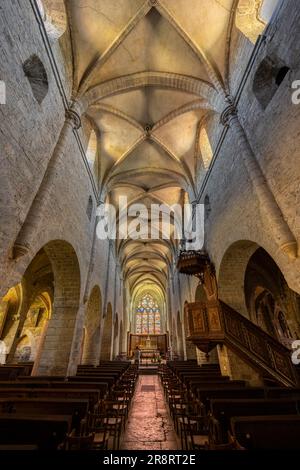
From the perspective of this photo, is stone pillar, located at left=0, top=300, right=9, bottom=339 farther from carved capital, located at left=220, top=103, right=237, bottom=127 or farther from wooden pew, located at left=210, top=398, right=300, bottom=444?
carved capital, located at left=220, top=103, right=237, bottom=127

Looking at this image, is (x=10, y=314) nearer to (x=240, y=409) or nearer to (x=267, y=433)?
(x=240, y=409)

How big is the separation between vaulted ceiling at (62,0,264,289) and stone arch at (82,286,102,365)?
6.50m

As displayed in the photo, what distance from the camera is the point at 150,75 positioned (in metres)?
9.48

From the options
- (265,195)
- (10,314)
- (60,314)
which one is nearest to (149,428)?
(60,314)

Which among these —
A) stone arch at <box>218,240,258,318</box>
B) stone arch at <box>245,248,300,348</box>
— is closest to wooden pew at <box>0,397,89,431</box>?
stone arch at <box>218,240,258,318</box>

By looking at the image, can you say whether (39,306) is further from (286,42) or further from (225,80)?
(286,42)

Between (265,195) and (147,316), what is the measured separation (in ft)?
113

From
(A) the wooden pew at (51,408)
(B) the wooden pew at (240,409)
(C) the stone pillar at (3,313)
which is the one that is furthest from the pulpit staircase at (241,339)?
(C) the stone pillar at (3,313)

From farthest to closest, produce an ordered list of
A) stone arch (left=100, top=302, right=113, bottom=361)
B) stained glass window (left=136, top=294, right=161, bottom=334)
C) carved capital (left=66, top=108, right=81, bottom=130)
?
stained glass window (left=136, top=294, right=161, bottom=334) → stone arch (left=100, top=302, right=113, bottom=361) → carved capital (left=66, top=108, right=81, bottom=130)

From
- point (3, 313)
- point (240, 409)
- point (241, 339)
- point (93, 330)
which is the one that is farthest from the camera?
point (3, 313)

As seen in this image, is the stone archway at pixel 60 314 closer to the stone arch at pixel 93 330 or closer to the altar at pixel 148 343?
the stone arch at pixel 93 330

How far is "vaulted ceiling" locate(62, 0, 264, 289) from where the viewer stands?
25.4ft

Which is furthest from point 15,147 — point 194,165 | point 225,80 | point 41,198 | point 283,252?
point 194,165

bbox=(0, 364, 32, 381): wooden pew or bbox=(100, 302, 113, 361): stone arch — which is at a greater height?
bbox=(100, 302, 113, 361): stone arch
